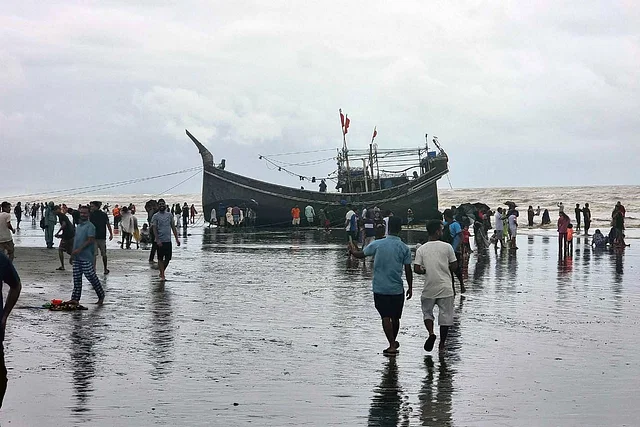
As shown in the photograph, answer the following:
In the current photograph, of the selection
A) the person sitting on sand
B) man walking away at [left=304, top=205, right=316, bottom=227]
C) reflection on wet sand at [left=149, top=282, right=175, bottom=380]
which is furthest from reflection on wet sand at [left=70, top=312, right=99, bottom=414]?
man walking away at [left=304, top=205, right=316, bottom=227]

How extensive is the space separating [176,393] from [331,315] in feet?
17.9

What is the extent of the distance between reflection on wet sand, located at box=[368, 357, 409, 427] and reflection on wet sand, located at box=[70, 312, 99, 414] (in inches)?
82.9

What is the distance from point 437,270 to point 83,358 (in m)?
3.64

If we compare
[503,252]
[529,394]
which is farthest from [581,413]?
[503,252]

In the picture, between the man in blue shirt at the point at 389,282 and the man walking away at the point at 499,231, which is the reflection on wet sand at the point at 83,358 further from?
the man walking away at the point at 499,231

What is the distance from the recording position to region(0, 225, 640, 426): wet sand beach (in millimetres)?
7387

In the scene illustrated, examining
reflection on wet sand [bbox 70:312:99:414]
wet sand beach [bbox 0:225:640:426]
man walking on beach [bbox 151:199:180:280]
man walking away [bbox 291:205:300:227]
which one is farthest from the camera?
man walking away [bbox 291:205:300:227]

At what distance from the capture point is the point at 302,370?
912cm

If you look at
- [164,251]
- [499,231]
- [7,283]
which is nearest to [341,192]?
[499,231]

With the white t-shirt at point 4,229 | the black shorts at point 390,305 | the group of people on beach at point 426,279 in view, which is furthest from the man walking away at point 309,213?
the black shorts at point 390,305

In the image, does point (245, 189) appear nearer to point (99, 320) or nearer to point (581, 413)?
point (99, 320)

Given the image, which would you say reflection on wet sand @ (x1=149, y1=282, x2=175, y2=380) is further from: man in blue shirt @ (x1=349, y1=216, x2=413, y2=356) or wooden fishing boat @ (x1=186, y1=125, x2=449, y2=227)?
wooden fishing boat @ (x1=186, y1=125, x2=449, y2=227)

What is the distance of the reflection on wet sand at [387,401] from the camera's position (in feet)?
23.3

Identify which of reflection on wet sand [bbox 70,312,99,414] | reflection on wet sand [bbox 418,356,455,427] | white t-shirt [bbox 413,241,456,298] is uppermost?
white t-shirt [bbox 413,241,456,298]
